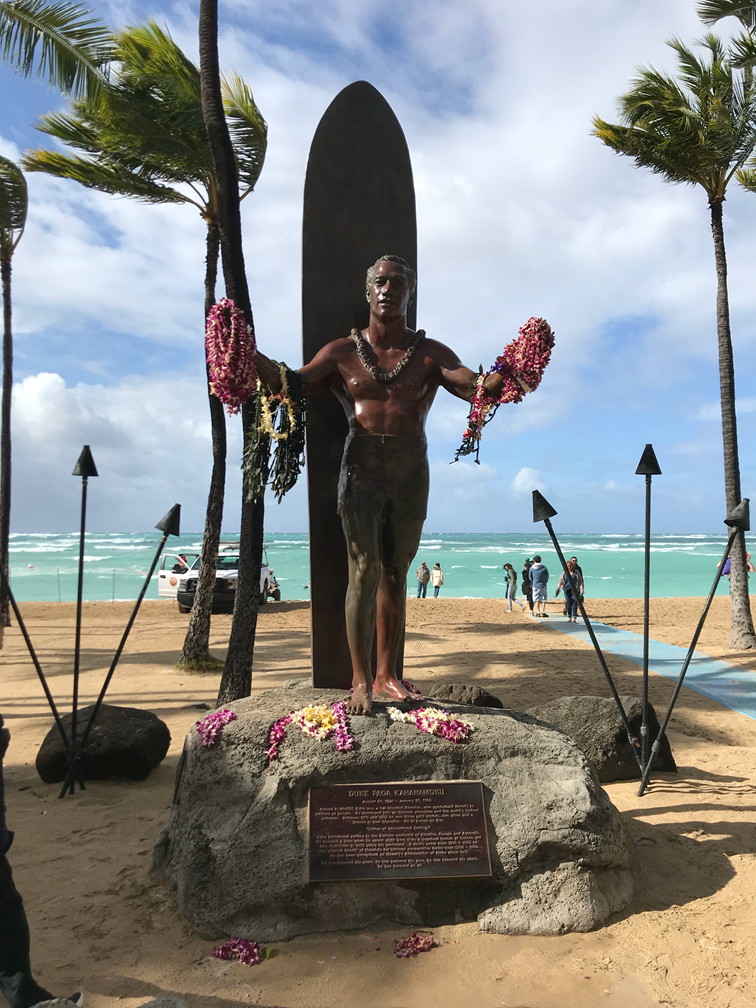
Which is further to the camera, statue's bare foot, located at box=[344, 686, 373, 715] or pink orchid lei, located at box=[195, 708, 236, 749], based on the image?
statue's bare foot, located at box=[344, 686, 373, 715]

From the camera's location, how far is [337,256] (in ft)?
16.0

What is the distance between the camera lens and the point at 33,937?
3.52 meters

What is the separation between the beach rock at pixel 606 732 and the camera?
19.5ft

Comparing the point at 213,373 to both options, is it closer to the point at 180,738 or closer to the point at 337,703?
the point at 337,703

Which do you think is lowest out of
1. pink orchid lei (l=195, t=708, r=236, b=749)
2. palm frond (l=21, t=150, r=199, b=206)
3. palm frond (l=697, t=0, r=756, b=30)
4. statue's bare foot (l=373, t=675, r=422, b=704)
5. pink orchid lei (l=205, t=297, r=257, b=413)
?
pink orchid lei (l=195, t=708, r=236, b=749)

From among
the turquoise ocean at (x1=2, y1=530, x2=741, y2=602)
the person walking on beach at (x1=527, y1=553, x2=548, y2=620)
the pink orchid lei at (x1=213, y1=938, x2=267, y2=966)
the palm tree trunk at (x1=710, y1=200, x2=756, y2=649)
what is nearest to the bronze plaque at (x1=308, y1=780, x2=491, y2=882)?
the pink orchid lei at (x1=213, y1=938, x2=267, y2=966)

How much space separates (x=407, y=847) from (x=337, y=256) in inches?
143

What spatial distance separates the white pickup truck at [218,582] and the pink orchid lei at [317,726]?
13895mm

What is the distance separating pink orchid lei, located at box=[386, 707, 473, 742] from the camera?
389 cm

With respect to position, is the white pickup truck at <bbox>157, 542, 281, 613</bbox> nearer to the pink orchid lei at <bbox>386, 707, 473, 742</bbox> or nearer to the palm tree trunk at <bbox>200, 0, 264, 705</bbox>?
the palm tree trunk at <bbox>200, 0, 264, 705</bbox>

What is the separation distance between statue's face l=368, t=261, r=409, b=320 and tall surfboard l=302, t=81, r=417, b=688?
68cm

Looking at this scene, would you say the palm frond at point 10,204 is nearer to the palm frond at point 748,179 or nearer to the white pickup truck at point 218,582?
the white pickup truck at point 218,582

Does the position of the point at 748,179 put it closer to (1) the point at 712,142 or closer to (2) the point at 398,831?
(1) the point at 712,142

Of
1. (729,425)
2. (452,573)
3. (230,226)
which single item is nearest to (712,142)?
(729,425)
